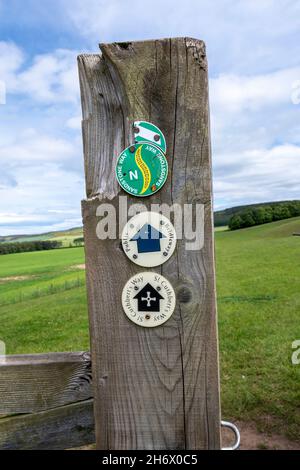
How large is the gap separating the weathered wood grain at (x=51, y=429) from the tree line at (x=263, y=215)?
2751 inches

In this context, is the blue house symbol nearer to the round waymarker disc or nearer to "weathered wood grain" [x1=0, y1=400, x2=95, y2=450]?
the round waymarker disc

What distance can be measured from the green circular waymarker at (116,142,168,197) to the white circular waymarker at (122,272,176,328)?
11.9 inches

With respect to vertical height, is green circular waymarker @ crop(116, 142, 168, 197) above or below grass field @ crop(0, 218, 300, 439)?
above

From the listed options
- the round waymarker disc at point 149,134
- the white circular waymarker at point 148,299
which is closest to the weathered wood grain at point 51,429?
the white circular waymarker at point 148,299

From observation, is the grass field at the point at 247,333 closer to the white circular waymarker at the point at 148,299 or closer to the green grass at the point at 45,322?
the green grass at the point at 45,322

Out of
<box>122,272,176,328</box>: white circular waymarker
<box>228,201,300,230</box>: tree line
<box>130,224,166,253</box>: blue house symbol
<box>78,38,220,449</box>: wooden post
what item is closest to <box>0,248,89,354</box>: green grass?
<box>78,38,220,449</box>: wooden post

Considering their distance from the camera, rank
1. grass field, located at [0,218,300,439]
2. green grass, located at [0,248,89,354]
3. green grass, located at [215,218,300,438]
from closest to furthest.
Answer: green grass, located at [215,218,300,438]
grass field, located at [0,218,300,439]
green grass, located at [0,248,89,354]

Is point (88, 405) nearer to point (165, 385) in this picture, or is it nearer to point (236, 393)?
point (165, 385)

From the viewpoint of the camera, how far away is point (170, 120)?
4.35ft

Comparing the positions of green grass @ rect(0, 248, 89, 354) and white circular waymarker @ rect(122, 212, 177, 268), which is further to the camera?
green grass @ rect(0, 248, 89, 354)

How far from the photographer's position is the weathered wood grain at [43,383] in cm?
171

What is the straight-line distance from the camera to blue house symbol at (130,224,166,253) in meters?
1.33
